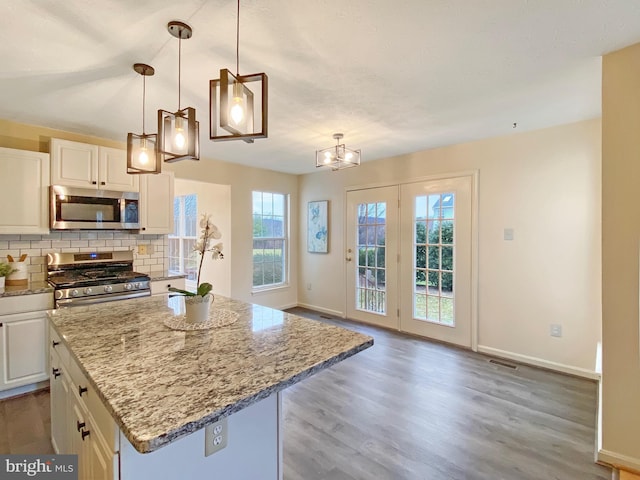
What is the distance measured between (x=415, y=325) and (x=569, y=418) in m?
1.88

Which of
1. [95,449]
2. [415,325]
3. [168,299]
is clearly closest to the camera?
[95,449]

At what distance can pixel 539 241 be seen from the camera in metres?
3.13

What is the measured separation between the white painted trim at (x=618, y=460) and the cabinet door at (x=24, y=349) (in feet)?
13.1

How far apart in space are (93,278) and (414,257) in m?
3.45

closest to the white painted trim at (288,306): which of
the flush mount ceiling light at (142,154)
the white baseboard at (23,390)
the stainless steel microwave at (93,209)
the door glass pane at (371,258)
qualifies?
the door glass pane at (371,258)

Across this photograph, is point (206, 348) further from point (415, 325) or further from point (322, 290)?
point (322, 290)

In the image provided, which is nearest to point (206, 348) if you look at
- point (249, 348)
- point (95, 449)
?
point (249, 348)

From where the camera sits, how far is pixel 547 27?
1598 millimetres

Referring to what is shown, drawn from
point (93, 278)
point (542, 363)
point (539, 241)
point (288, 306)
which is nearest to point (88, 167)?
point (93, 278)

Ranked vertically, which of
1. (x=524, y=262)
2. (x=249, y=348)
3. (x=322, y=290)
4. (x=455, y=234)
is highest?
(x=455, y=234)

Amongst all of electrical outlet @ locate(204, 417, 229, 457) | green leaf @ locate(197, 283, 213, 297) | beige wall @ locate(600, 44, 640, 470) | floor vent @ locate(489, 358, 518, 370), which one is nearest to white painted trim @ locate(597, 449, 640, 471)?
beige wall @ locate(600, 44, 640, 470)

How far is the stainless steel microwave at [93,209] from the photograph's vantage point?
9.45 feet

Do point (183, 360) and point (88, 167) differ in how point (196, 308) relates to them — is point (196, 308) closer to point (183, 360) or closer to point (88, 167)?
point (183, 360)

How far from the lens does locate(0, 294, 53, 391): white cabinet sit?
252 centimetres
